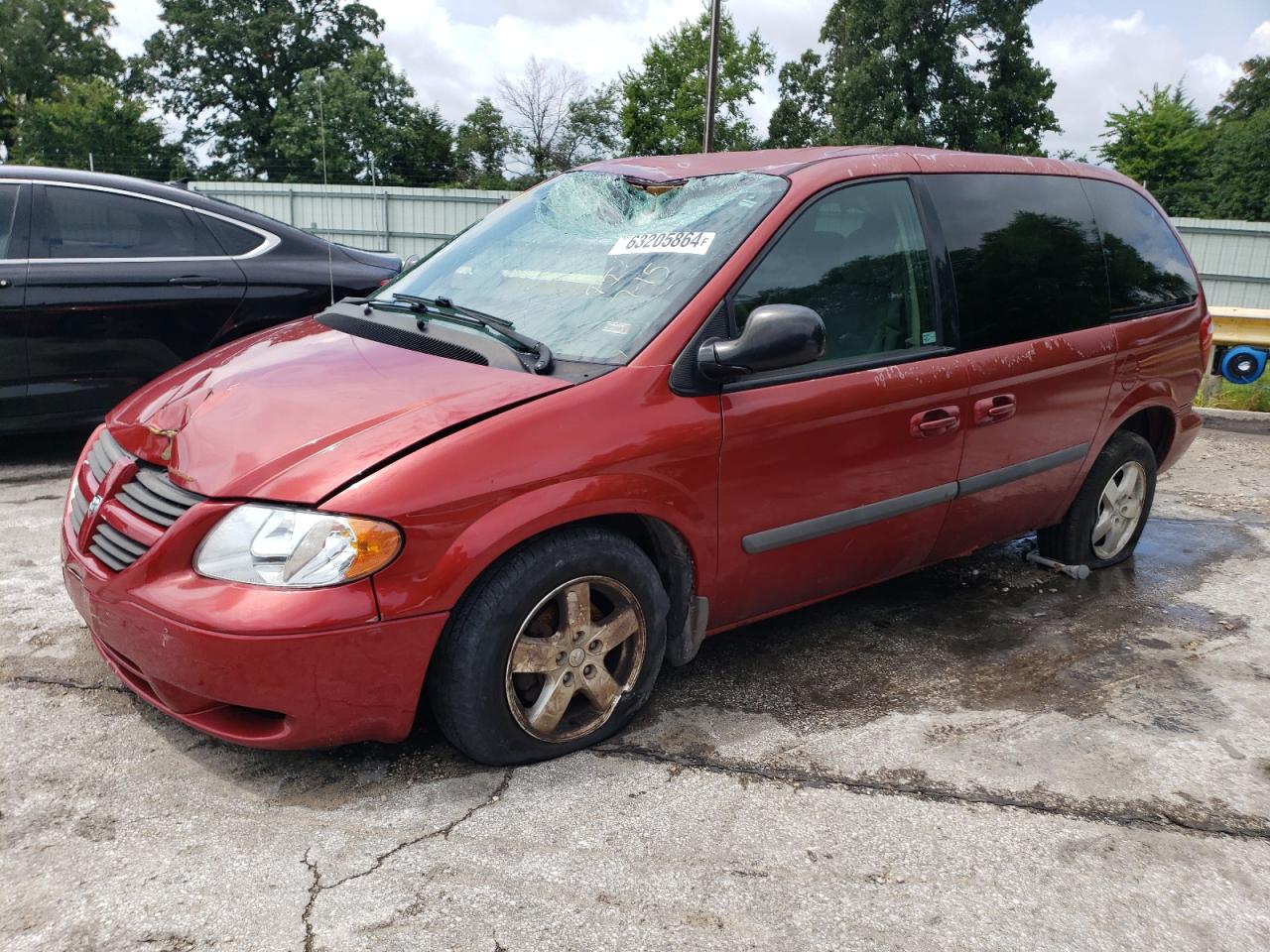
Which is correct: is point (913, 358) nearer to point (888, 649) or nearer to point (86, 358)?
point (888, 649)

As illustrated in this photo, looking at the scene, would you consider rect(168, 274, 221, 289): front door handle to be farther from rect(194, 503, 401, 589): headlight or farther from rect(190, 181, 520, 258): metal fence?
rect(190, 181, 520, 258): metal fence

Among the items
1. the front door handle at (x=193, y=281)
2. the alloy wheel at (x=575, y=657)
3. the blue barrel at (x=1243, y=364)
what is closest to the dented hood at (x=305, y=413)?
the alloy wheel at (x=575, y=657)

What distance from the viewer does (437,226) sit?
27.9 metres

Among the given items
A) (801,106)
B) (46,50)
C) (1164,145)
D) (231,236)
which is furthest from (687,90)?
(231,236)

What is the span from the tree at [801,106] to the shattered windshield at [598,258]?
153ft

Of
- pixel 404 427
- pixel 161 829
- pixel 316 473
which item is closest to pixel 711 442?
pixel 404 427

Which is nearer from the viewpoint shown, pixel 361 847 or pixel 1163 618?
pixel 361 847

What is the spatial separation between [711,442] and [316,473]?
3.52 ft

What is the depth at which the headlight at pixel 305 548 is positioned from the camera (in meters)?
2.42

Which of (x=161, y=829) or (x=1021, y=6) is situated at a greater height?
(x=1021, y=6)

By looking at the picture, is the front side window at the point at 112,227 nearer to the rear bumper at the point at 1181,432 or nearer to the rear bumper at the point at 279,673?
the rear bumper at the point at 279,673

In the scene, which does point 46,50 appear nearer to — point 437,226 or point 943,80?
point 437,226

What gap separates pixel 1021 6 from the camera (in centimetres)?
4238

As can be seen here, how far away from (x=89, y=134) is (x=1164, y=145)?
45.1m
